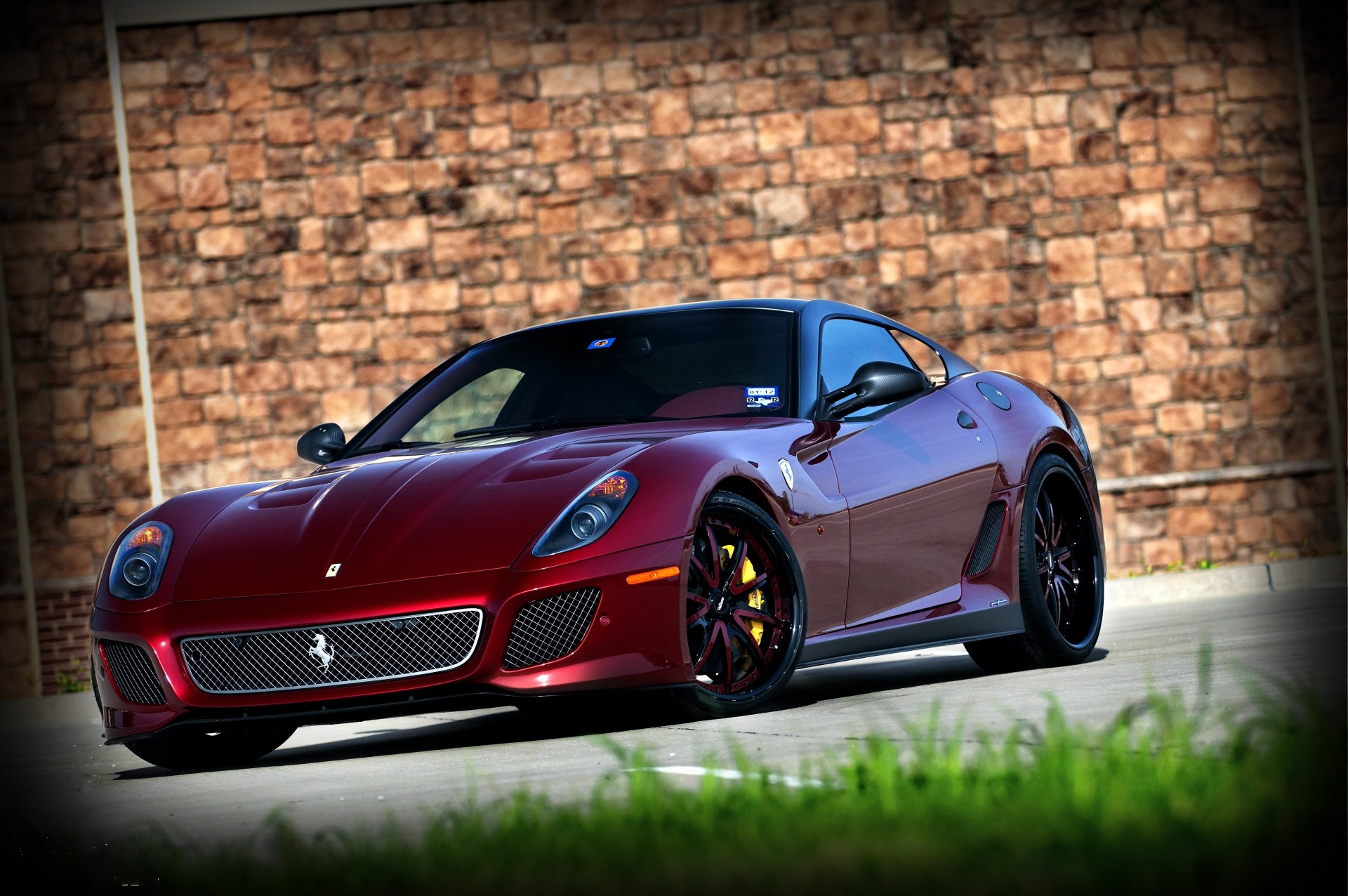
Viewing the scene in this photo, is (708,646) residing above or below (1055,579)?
above

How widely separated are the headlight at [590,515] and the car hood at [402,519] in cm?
3

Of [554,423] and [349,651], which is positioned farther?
[554,423]

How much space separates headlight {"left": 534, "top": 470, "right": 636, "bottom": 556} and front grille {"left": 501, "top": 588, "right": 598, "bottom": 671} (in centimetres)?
14

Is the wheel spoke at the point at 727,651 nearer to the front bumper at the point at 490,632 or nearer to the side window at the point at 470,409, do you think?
the front bumper at the point at 490,632

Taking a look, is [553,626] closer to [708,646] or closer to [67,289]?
[708,646]

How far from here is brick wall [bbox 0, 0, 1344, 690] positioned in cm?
1448

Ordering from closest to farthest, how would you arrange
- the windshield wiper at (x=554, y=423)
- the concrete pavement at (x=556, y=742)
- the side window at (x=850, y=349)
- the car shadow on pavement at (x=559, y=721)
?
the concrete pavement at (x=556, y=742)
the car shadow on pavement at (x=559, y=721)
the windshield wiper at (x=554, y=423)
the side window at (x=850, y=349)

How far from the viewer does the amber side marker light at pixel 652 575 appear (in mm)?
5422

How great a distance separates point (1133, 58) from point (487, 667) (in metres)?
11.1

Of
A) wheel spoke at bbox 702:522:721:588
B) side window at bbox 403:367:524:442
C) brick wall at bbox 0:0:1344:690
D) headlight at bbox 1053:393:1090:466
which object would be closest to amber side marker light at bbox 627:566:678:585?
wheel spoke at bbox 702:522:721:588

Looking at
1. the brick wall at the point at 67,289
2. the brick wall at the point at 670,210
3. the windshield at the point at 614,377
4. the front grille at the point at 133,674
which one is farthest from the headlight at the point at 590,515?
the brick wall at the point at 67,289

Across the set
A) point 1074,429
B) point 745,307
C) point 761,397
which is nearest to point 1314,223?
point 1074,429

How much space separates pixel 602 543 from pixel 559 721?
1117 millimetres

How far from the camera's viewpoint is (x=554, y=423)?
6.66m
